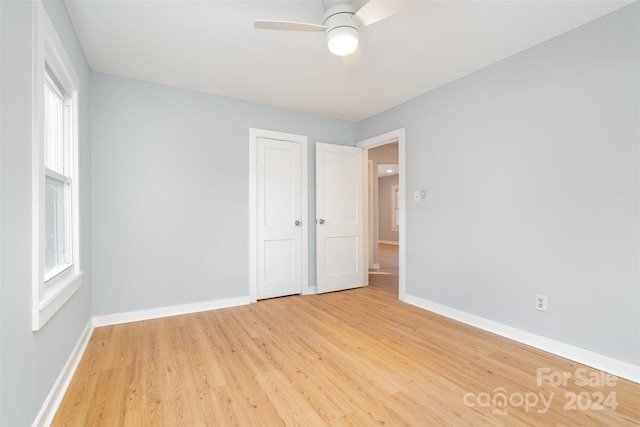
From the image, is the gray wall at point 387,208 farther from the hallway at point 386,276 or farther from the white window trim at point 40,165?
the white window trim at point 40,165

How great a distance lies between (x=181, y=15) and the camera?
2043mm

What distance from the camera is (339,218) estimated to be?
13.8ft

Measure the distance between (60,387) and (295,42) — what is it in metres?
2.80

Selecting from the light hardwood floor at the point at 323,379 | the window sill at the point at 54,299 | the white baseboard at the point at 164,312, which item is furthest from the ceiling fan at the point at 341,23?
the white baseboard at the point at 164,312

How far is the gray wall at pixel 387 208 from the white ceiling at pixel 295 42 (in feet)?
23.7

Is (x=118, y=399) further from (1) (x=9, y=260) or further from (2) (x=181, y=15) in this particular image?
(2) (x=181, y=15)

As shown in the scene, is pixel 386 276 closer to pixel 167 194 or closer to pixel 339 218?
pixel 339 218

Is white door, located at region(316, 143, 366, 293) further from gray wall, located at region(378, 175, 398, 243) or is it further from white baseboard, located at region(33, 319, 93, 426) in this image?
gray wall, located at region(378, 175, 398, 243)

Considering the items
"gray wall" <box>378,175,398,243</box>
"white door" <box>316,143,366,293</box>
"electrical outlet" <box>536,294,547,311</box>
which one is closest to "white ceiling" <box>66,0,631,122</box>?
"white door" <box>316,143,366,293</box>

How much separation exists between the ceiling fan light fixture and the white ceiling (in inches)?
12.8

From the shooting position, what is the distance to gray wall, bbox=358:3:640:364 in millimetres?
1972

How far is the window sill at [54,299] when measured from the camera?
54.3 inches

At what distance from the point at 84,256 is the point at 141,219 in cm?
63

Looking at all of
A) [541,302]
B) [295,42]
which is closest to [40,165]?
[295,42]
